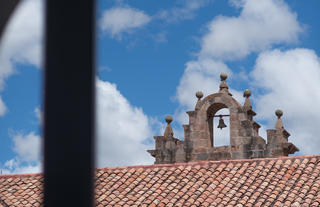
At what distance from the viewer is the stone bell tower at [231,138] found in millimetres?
21875

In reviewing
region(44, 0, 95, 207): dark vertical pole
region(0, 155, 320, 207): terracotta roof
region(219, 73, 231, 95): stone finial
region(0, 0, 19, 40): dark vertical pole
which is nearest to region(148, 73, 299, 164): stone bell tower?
region(219, 73, 231, 95): stone finial

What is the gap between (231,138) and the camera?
21906 mm

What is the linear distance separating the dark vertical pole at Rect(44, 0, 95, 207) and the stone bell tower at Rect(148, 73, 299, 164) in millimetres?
20378

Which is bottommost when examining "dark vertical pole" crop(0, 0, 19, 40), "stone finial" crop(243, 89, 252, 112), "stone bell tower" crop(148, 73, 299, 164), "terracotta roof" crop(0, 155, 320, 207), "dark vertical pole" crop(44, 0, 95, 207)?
"dark vertical pole" crop(44, 0, 95, 207)

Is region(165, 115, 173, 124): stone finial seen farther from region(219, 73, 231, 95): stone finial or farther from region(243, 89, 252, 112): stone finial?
region(243, 89, 252, 112): stone finial

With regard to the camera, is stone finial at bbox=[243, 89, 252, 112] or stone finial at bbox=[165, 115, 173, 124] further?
stone finial at bbox=[165, 115, 173, 124]

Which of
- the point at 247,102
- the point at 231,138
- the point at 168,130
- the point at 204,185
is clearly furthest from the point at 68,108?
the point at 168,130

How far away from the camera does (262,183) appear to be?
17.9m

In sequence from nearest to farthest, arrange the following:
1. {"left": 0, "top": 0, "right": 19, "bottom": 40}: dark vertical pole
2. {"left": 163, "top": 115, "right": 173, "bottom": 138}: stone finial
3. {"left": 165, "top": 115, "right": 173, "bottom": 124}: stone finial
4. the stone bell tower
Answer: {"left": 0, "top": 0, "right": 19, "bottom": 40}: dark vertical pole → the stone bell tower → {"left": 165, "top": 115, "right": 173, "bottom": 124}: stone finial → {"left": 163, "top": 115, "right": 173, "bottom": 138}: stone finial

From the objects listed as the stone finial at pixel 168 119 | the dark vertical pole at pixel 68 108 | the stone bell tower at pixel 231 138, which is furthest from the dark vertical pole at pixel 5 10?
the stone finial at pixel 168 119

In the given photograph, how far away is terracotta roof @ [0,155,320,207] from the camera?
56.0ft

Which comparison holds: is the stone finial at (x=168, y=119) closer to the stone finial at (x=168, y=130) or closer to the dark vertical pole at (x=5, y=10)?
the stone finial at (x=168, y=130)

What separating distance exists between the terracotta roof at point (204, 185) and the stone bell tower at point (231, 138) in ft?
6.75

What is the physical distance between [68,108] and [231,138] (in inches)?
815
